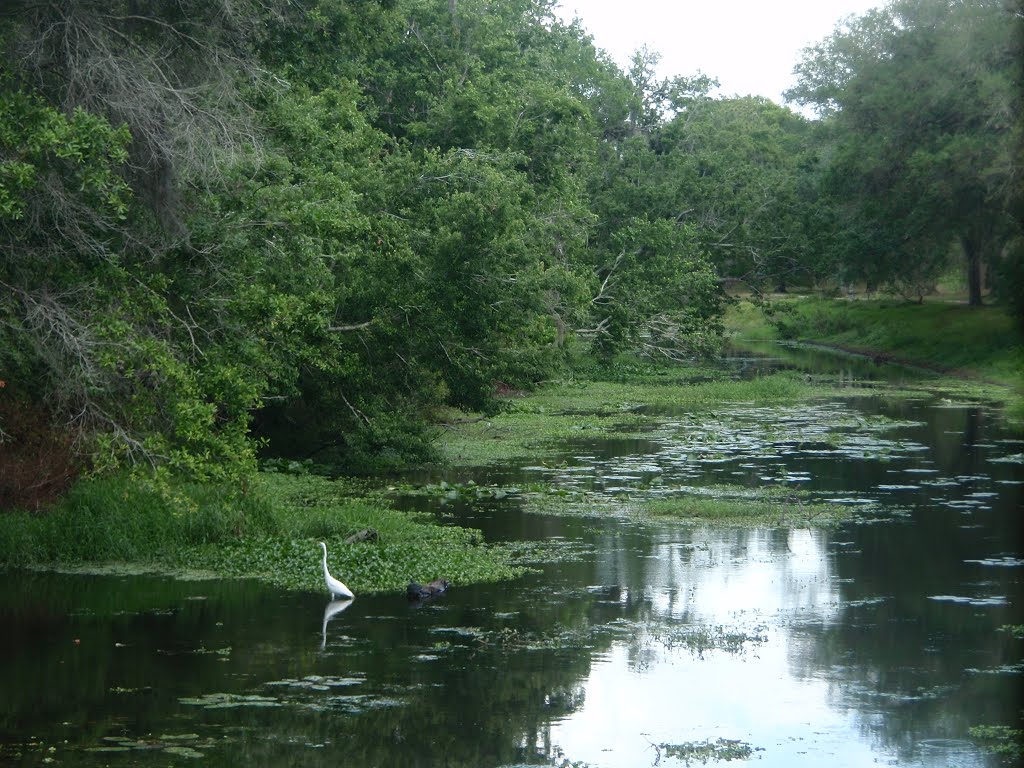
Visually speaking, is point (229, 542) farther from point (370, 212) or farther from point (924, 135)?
point (924, 135)

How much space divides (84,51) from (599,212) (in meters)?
30.8

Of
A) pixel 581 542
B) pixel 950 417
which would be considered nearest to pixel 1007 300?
pixel 950 417

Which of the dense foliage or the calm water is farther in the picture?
the dense foliage

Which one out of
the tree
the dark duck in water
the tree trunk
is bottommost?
the dark duck in water

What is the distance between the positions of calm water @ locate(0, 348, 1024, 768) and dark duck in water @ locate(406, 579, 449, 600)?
0.47 ft

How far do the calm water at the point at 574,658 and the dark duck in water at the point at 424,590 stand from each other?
144 mm

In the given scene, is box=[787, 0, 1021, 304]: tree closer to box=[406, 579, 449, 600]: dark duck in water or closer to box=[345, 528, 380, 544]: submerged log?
box=[345, 528, 380, 544]: submerged log

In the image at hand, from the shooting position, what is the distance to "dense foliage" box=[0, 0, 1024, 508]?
478 inches

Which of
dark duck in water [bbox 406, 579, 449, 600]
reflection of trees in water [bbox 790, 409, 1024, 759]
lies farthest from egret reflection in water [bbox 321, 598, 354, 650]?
reflection of trees in water [bbox 790, 409, 1024, 759]

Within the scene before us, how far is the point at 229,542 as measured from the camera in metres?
15.6

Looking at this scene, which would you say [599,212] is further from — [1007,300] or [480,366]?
[480,366]

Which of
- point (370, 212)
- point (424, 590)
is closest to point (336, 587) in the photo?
point (424, 590)

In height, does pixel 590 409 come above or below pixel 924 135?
below

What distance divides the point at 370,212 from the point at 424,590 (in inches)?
411
